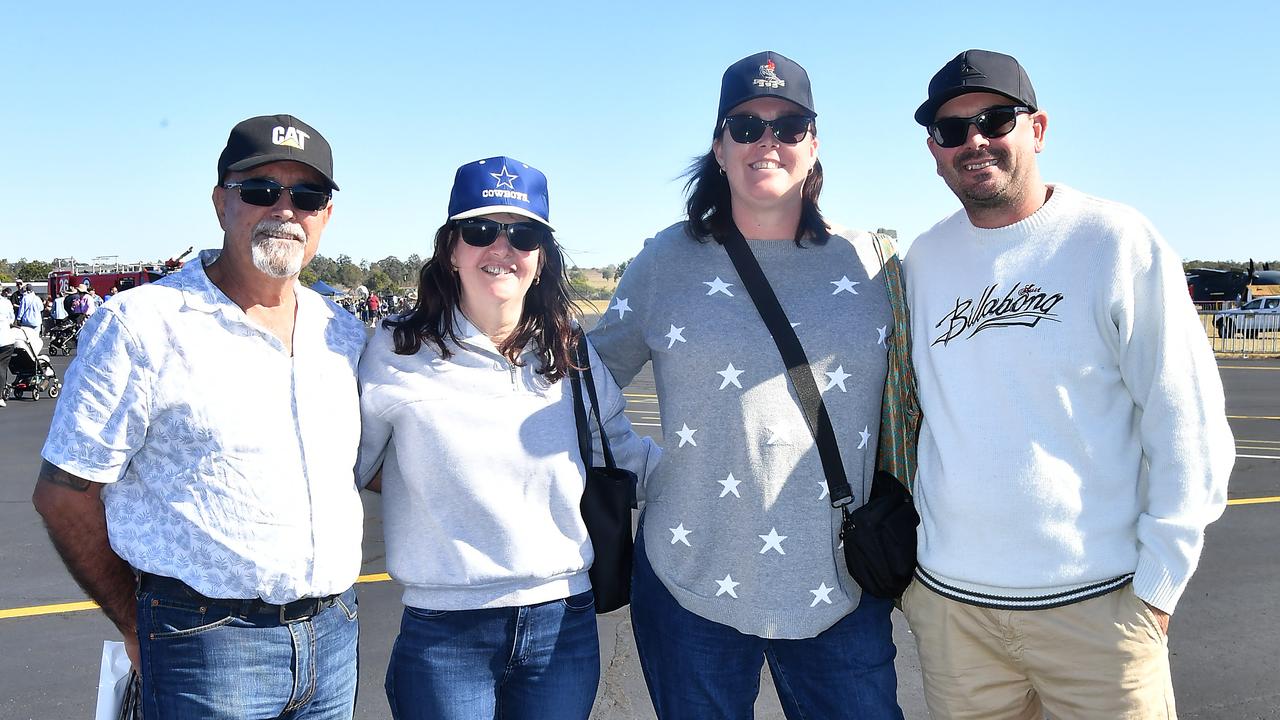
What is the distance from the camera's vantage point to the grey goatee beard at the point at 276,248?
239cm

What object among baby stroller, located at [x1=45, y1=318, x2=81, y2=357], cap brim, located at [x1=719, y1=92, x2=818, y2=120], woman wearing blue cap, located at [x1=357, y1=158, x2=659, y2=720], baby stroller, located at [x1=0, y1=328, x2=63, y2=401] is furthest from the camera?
baby stroller, located at [x1=45, y1=318, x2=81, y2=357]

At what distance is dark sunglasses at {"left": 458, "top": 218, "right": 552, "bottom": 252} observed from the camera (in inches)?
100.0

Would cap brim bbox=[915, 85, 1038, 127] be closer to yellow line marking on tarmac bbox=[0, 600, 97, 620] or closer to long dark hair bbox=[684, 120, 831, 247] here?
long dark hair bbox=[684, 120, 831, 247]

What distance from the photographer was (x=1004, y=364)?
93.7 inches

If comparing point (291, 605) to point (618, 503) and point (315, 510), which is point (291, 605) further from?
point (618, 503)

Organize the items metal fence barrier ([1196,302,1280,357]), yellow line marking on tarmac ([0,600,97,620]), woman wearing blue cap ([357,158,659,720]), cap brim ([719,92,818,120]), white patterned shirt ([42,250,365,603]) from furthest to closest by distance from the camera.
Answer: metal fence barrier ([1196,302,1280,357]) < yellow line marking on tarmac ([0,600,97,620]) < cap brim ([719,92,818,120]) < woman wearing blue cap ([357,158,659,720]) < white patterned shirt ([42,250,365,603])

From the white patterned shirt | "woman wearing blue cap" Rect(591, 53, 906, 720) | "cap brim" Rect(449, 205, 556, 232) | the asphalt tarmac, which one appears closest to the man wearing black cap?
the white patterned shirt

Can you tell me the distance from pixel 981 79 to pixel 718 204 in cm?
87

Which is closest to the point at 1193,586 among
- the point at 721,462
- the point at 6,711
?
the point at 721,462

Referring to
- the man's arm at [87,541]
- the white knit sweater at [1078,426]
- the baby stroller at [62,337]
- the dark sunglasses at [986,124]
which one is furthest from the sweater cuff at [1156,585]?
the baby stroller at [62,337]

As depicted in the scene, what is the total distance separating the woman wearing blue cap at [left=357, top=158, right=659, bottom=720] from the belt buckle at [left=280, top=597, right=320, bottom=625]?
23 centimetres

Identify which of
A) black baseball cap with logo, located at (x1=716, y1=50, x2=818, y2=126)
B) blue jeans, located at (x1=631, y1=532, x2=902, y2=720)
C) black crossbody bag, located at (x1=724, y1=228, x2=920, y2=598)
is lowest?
blue jeans, located at (x1=631, y1=532, x2=902, y2=720)

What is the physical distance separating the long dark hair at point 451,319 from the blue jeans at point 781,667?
802 mm

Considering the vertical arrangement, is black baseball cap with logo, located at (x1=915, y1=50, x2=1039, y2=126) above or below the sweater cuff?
above
